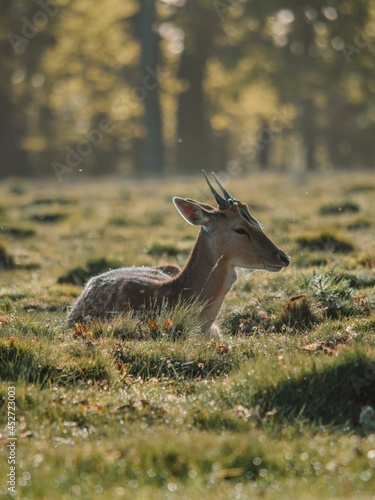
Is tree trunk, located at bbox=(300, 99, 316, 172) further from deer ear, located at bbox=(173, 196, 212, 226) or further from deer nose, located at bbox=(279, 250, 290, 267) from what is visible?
deer nose, located at bbox=(279, 250, 290, 267)

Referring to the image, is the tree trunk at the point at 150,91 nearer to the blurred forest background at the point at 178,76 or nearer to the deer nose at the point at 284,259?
the blurred forest background at the point at 178,76

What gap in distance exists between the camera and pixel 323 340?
6996 millimetres

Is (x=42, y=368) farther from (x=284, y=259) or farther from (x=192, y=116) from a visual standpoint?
(x=192, y=116)

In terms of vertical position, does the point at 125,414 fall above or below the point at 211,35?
below

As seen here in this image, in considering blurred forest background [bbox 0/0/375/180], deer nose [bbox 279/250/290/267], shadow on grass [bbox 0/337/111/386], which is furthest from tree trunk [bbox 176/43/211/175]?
shadow on grass [bbox 0/337/111/386]

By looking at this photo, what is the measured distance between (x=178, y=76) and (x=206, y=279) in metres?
30.1

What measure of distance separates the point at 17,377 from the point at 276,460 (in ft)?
7.57

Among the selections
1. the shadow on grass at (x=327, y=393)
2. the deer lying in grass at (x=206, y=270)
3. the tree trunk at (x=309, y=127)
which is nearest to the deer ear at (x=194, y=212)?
the deer lying in grass at (x=206, y=270)

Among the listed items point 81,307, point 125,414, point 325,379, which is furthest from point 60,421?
point 81,307

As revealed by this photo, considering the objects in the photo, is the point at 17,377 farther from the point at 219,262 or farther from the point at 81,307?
the point at 219,262

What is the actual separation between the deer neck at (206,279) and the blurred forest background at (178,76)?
70.8 feet

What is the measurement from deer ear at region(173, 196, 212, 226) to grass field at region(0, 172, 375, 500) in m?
0.98

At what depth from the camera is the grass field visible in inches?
172

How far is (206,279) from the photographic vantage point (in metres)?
8.37
